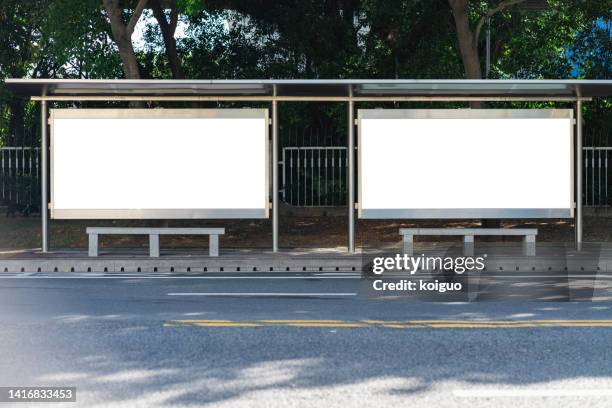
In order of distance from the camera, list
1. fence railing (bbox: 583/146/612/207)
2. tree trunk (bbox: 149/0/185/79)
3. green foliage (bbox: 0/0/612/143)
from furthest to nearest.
→ fence railing (bbox: 583/146/612/207) < tree trunk (bbox: 149/0/185/79) < green foliage (bbox: 0/0/612/143)

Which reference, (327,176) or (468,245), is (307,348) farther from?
(327,176)

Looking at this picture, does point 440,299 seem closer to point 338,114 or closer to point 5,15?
point 338,114

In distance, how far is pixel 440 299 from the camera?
10977 mm

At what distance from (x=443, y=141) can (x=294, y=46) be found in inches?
362

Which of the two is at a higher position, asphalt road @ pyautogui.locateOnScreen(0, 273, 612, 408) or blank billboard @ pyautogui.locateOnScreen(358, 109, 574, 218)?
blank billboard @ pyautogui.locateOnScreen(358, 109, 574, 218)

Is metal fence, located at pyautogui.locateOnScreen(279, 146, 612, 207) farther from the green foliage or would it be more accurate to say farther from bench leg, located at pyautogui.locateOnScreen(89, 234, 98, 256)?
bench leg, located at pyautogui.locateOnScreen(89, 234, 98, 256)

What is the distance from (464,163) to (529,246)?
1.88 meters

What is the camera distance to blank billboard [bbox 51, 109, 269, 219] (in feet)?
54.9

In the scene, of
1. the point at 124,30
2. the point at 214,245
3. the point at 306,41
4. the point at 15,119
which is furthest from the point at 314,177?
the point at 15,119

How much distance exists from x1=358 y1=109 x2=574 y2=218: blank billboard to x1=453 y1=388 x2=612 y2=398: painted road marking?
1067 centimetres

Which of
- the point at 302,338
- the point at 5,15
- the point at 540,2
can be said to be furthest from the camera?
the point at 540,2

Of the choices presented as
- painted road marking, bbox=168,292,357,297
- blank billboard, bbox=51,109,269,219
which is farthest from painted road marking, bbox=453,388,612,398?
blank billboard, bbox=51,109,269,219

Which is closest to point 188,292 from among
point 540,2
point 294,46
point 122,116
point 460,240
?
point 122,116

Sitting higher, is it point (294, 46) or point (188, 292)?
point (294, 46)
